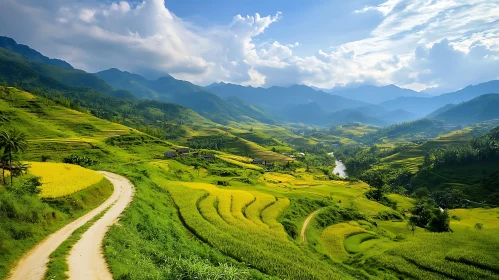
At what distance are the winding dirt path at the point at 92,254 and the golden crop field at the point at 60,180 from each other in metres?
7.50

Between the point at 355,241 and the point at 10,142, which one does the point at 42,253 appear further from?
the point at 355,241

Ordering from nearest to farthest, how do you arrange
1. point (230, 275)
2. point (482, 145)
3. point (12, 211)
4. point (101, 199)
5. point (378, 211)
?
point (230, 275), point (12, 211), point (101, 199), point (378, 211), point (482, 145)

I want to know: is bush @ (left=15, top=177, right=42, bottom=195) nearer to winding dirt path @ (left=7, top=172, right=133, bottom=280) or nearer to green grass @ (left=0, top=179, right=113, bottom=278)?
green grass @ (left=0, top=179, right=113, bottom=278)

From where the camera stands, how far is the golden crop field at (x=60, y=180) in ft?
122

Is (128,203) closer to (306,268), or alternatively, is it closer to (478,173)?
(306,268)

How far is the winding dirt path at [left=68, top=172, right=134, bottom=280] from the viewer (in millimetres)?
20422

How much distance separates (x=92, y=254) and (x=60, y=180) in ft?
87.3

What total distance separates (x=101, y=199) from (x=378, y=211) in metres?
78.6

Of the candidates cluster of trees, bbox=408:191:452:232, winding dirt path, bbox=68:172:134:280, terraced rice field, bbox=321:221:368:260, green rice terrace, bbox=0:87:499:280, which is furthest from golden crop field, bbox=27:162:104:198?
cluster of trees, bbox=408:191:452:232

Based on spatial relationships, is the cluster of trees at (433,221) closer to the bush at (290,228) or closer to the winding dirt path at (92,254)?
the bush at (290,228)

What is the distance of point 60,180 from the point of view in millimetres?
43875

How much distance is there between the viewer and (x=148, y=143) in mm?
172750

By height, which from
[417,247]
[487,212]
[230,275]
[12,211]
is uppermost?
[12,211]

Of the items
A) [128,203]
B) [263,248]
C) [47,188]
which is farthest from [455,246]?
[47,188]
